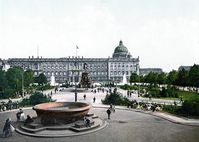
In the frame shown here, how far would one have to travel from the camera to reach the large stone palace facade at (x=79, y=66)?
142875 millimetres

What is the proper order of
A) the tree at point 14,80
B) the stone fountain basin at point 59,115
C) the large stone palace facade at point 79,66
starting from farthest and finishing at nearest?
the large stone palace facade at point 79,66, the tree at point 14,80, the stone fountain basin at point 59,115

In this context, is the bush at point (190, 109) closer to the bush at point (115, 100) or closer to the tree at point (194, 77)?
the bush at point (115, 100)

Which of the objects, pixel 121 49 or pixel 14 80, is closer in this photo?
pixel 14 80

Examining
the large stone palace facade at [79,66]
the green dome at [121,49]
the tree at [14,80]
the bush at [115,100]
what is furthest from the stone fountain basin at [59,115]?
the green dome at [121,49]

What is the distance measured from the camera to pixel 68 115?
22156 mm

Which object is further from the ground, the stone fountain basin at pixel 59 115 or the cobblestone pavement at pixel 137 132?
the stone fountain basin at pixel 59 115

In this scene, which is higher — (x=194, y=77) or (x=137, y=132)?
(x=194, y=77)

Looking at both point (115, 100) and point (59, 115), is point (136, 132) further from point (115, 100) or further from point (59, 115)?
point (115, 100)

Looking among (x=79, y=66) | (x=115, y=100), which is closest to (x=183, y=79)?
(x=115, y=100)

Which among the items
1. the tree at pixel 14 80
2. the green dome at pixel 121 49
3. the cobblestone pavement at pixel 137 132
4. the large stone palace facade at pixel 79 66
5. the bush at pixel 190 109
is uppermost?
the green dome at pixel 121 49

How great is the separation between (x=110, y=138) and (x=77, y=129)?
292 cm

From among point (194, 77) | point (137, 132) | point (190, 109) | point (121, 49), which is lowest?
point (137, 132)

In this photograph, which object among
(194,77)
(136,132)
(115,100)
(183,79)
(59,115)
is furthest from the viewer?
(183,79)

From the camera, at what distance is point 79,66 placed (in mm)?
146375
